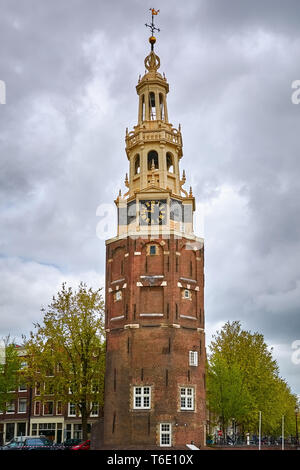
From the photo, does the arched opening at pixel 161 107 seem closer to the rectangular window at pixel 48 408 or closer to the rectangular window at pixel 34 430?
the rectangular window at pixel 48 408

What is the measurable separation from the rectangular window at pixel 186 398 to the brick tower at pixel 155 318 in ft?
0.27

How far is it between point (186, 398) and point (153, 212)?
1763cm

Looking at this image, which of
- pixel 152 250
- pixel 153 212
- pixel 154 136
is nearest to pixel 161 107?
pixel 154 136

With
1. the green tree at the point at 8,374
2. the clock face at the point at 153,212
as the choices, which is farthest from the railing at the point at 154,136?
the green tree at the point at 8,374

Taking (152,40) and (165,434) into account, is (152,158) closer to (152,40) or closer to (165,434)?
(152,40)

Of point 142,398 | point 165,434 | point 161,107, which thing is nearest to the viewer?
point 165,434

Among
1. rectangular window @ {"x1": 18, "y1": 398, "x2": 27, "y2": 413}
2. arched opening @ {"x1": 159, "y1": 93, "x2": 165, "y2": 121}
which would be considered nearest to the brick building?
rectangular window @ {"x1": 18, "y1": 398, "x2": 27, "y2": 413}

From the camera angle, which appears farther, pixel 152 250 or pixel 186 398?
pixel 152 250

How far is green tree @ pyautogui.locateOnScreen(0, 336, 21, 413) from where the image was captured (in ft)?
204

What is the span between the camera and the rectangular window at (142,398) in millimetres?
46469

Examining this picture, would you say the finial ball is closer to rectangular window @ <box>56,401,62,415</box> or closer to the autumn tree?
the autumn tree

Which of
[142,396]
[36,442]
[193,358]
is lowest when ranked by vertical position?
[36,442]

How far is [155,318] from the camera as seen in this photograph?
4866cm
